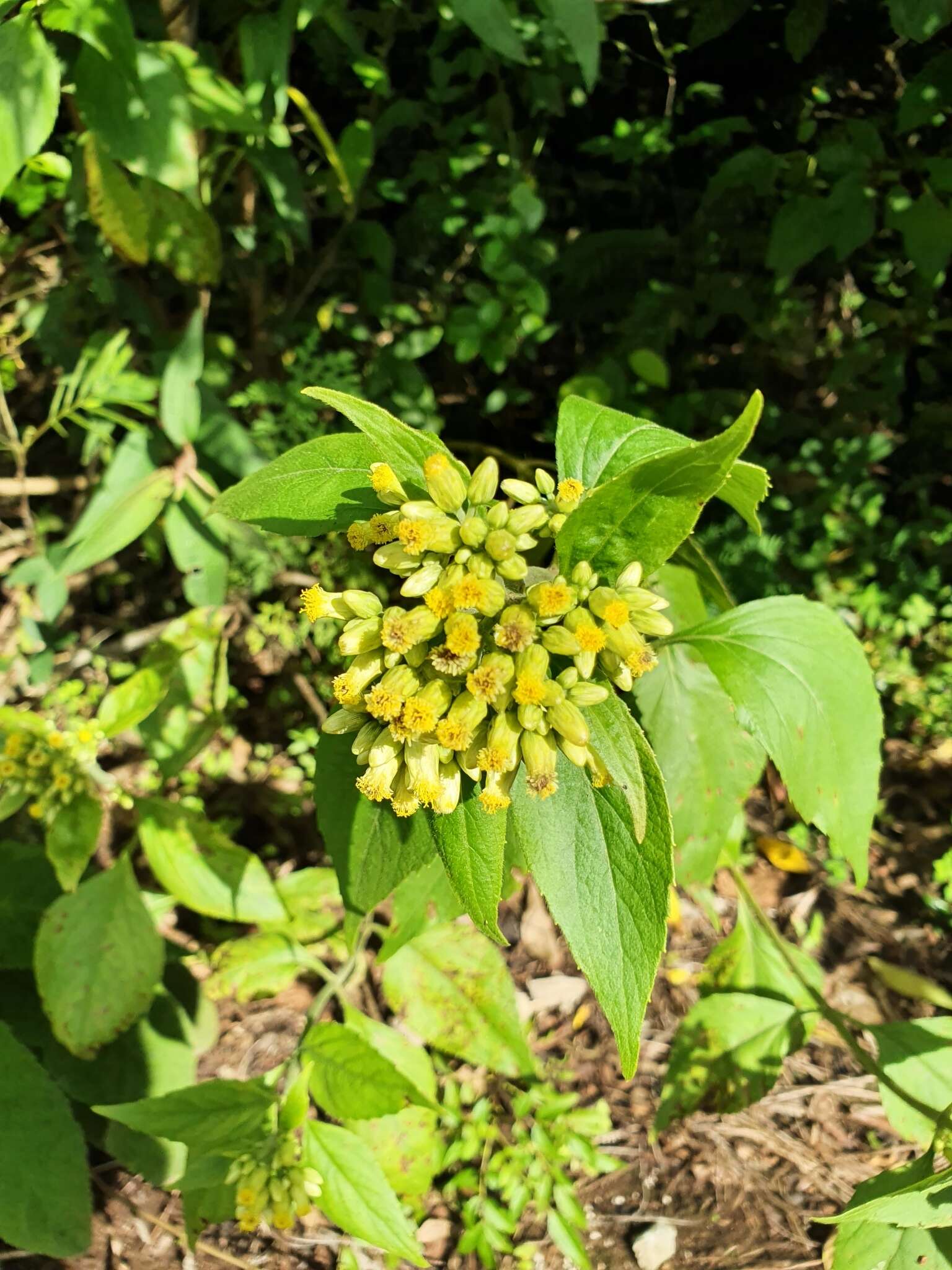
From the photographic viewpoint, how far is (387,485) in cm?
123

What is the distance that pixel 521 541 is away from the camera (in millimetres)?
1229

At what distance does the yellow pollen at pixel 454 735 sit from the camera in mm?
1161

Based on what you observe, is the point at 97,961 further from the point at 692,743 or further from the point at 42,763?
the point at 692,743

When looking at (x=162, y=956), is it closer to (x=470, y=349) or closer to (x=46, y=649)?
(x=46, y=649)

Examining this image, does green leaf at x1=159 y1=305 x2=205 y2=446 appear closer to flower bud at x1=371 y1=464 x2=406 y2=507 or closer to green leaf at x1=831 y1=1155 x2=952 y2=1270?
flower bud at x1=371 y1=464 x2=406 y2=507

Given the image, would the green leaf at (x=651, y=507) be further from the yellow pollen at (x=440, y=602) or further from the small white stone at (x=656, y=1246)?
the small white stone at (x=656, y=1246)

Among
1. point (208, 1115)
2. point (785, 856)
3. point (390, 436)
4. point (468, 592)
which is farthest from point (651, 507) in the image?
point (785, 856)

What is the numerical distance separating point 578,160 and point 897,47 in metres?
0.99

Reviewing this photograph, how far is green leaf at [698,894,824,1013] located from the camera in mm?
2365

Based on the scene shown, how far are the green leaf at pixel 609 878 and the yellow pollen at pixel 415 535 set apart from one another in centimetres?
37

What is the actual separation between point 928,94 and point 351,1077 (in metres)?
2.64

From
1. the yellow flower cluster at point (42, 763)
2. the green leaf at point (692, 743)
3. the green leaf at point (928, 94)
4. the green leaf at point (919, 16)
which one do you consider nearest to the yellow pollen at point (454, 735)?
the green leaf at point (692, 743)

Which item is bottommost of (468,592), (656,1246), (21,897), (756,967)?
(656,1246)

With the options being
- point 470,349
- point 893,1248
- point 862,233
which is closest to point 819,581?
point 862,233
